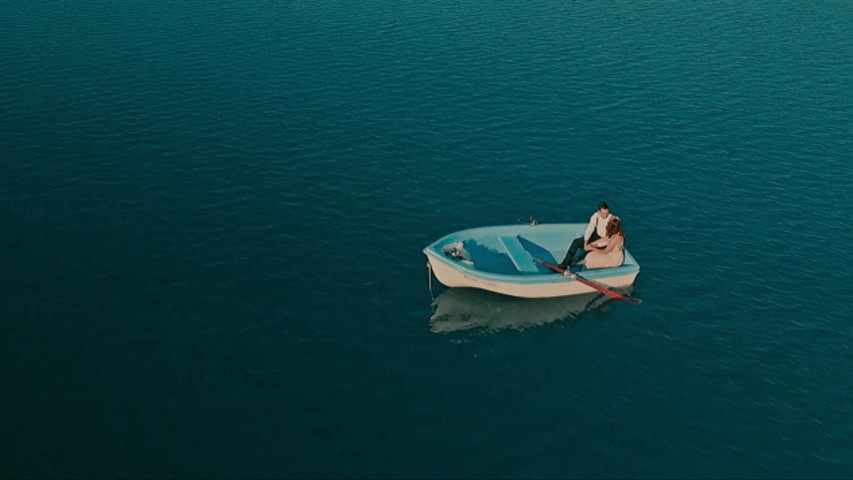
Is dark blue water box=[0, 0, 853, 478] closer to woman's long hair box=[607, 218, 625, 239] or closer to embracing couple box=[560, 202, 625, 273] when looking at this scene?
embracing couple box=[560, 202, 625, 273]

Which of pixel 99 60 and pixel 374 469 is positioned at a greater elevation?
pixel 99 60

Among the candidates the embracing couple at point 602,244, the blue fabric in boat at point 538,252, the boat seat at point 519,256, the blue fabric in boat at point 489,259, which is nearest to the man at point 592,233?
the embracing couple at point 602,244

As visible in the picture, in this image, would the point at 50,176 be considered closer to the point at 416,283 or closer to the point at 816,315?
the point at 416,283

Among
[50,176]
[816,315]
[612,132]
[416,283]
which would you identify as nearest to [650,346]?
[816,315]

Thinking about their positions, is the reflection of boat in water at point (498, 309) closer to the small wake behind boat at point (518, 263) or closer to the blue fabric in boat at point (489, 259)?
the small wake behind boat at point (518, 263)

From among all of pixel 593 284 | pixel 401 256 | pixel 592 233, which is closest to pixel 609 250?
pixel 592 233

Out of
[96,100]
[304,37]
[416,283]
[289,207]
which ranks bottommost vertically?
[416,283]
